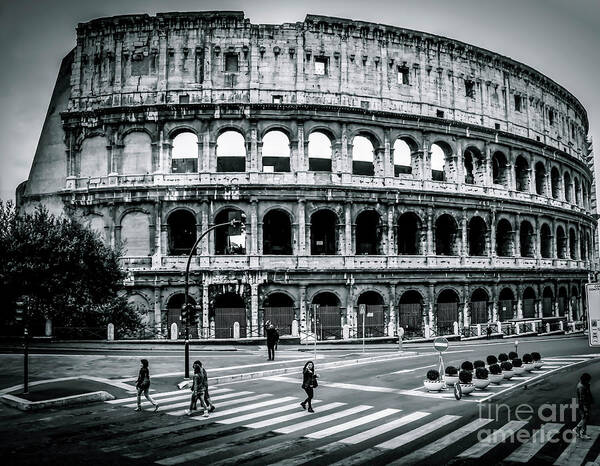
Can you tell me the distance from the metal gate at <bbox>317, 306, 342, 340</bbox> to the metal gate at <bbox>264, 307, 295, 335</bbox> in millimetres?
1719

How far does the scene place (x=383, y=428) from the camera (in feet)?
37.3

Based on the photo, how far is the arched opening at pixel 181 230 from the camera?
31234 millimetres

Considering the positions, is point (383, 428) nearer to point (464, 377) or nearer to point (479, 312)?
point (464, 377)

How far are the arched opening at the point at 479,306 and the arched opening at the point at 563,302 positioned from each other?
974cm

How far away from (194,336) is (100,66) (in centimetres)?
1760

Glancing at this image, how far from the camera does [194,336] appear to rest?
29.2 meters

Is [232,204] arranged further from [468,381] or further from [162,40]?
[468,381]

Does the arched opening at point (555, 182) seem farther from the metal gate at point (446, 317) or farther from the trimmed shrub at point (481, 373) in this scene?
the trimmed shrub at point (481, 373)

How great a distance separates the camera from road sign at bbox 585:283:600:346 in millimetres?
9008

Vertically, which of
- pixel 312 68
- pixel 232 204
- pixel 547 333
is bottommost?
pixel 547 333

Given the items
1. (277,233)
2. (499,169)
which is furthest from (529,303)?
(277,233)

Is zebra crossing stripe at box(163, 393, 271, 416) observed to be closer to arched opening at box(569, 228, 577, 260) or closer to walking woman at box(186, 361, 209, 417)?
walking woman at box(186, 361, 209, 417)

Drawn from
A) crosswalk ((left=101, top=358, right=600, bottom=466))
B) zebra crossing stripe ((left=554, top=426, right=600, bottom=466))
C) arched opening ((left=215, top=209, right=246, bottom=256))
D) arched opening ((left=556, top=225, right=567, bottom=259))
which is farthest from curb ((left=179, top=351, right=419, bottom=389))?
arched opening ((left=556, top=225, right=567, bottom=259))

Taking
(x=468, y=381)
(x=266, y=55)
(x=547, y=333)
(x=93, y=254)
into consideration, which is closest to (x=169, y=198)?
(x=93, y=254)
